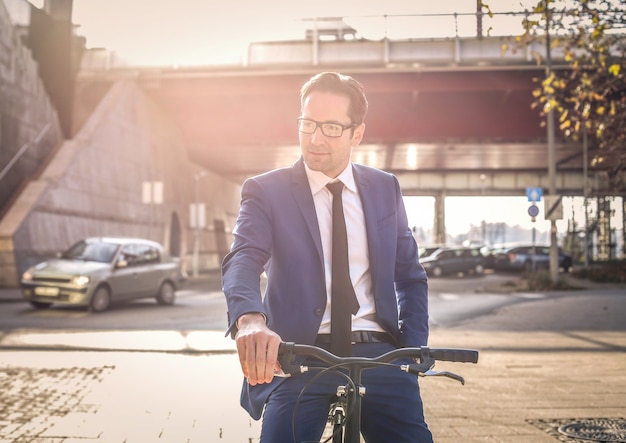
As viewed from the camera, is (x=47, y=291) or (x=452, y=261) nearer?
(x=47, y=291)

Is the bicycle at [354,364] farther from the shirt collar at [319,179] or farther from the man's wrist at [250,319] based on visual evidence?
the shirt collar at [319,179]

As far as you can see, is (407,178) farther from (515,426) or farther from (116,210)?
(515,426)

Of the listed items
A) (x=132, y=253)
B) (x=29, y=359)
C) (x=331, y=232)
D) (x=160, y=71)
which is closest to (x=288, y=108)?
(x=160, y=71)

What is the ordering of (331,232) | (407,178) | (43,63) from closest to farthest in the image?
1. (331,232)
2. (43,63)
3. (407,178)

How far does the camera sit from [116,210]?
28.6 meters

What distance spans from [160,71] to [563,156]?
25.6m

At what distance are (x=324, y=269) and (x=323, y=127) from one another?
0.51 metres

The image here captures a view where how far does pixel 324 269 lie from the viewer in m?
2.47

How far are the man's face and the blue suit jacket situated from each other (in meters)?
0.10

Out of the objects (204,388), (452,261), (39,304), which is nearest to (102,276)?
(39,304)

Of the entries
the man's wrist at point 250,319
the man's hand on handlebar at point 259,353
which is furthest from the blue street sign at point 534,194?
the man's hand on handlebar at point 259,353

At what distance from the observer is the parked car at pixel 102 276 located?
14727mm

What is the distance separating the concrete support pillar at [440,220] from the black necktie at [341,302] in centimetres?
5808

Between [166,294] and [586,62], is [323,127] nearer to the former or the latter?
[586,62]
